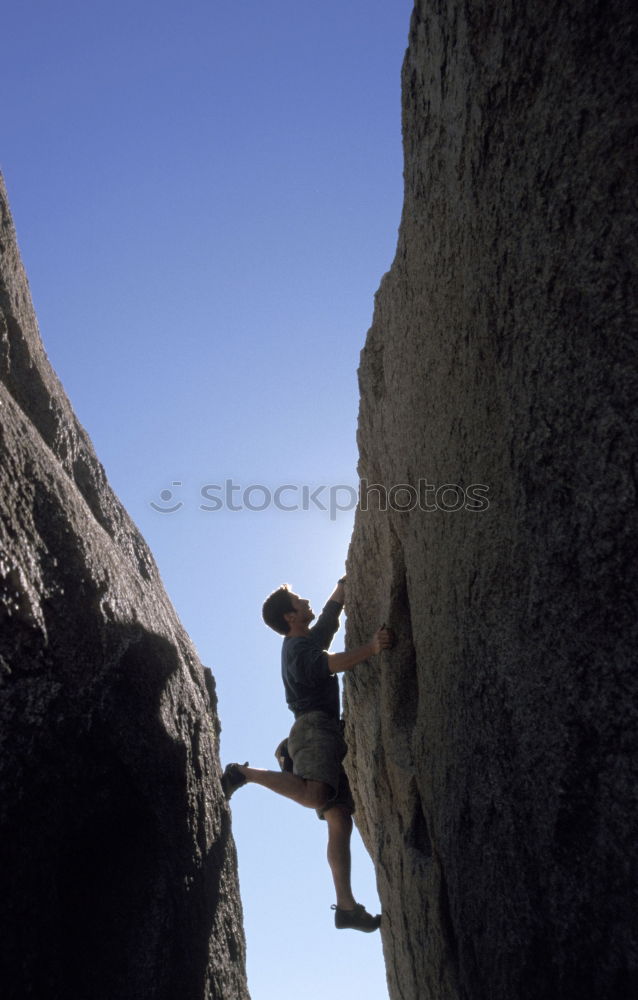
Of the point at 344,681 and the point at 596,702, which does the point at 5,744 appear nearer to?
the point at 596,702

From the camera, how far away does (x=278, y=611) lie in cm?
735

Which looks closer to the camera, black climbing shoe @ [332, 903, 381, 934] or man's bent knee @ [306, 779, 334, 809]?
black climbing shoe @ [332, 903, 381, 934]

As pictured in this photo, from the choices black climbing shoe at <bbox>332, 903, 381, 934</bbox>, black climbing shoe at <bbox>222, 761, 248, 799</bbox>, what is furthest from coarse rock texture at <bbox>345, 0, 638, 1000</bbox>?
black climbing shoe at <bbox>222, 761, 248, 799</bbox>

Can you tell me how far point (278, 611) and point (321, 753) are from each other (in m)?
1.48

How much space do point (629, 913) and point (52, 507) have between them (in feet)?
9.49

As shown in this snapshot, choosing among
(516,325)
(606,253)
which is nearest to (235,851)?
(516,325)

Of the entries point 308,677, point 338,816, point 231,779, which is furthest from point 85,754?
point 338,816

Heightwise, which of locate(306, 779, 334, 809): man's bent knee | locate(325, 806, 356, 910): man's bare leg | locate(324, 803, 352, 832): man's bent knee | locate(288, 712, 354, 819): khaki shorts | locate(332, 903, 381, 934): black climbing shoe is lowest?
locate(332, 903, 381, 934): black climbing shoe

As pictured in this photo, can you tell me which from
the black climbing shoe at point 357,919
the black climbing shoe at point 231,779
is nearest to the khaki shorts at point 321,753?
the black climbing shoe at point 231,779

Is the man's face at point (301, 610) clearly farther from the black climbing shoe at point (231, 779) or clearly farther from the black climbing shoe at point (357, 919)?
the black climbing shoe at point (357, 919)

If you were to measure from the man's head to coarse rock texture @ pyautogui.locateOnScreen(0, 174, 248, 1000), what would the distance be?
196 centimetres

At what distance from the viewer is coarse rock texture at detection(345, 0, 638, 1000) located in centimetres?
260

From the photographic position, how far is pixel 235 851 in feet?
19.5

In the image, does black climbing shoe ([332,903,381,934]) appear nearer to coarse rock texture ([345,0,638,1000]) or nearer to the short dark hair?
coarse rock texture ([345,0,638,1000])
